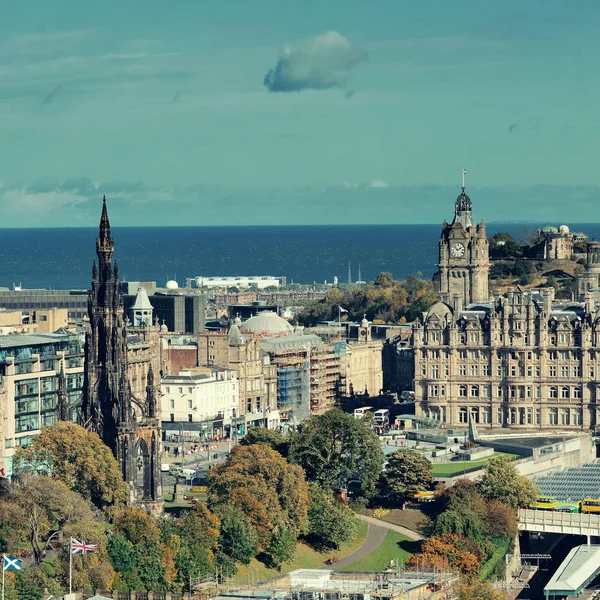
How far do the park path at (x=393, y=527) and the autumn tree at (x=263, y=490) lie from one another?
314 inches

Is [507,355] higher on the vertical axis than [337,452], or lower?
higher

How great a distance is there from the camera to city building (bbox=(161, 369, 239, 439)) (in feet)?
628

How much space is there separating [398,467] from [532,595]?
1651 centimetres

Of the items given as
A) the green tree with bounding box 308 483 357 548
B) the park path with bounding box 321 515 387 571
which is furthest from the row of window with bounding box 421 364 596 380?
the green tree with bounding box 308 483 357 548

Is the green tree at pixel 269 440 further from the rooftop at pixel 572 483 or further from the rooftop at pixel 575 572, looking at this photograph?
the rooftop at pixel 575 572

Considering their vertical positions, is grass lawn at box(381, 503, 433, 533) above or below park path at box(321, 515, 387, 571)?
above

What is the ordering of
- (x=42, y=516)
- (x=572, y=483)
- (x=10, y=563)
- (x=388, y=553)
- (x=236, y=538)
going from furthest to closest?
(x=572, y=483) → (x=388, y=553) → (x=236, y=538) → (x=42, y=516) → (x=10, y=563)

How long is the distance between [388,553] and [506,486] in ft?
48.0

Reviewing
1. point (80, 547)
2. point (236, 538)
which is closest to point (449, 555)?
point (236, 538)

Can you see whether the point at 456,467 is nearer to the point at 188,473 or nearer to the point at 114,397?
the point at 188,473

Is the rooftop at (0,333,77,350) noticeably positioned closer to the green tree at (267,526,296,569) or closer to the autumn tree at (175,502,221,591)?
the autumn tree at (175,502,221,591)

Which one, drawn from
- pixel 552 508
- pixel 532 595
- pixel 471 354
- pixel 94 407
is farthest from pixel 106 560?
pixel 471 354

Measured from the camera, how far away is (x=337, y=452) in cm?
15638

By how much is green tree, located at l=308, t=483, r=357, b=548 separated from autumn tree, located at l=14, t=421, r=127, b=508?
13.2m
